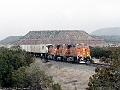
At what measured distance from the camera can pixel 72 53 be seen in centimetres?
4831

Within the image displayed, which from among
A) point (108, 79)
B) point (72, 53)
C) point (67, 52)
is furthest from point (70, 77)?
point (108, 79)

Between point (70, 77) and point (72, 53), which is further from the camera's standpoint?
point (72, 53)

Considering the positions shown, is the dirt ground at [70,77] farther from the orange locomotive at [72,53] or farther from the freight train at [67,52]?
the freight train at [67,52]

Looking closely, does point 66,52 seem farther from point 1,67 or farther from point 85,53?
point 1,67

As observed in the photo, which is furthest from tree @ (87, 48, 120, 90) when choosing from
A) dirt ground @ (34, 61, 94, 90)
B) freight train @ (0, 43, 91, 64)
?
freight train @ (0, 43, 91, 64)

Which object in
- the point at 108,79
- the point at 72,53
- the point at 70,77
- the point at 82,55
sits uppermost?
the point at 72,53

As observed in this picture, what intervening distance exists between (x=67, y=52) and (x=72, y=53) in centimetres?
246

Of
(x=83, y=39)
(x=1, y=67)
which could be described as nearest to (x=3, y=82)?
(x=1, y=67)

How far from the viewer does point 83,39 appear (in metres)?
176

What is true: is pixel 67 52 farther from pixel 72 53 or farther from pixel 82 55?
pixel 82 55

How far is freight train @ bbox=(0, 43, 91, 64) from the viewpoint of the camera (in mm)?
46278

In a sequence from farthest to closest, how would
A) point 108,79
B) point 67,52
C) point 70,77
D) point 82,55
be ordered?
1. point 67,52
2. point 82,55
3. point 70,77
4. point 108,79

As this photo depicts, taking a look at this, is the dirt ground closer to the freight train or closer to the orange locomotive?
the orange locomotive

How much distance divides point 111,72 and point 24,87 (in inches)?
593
